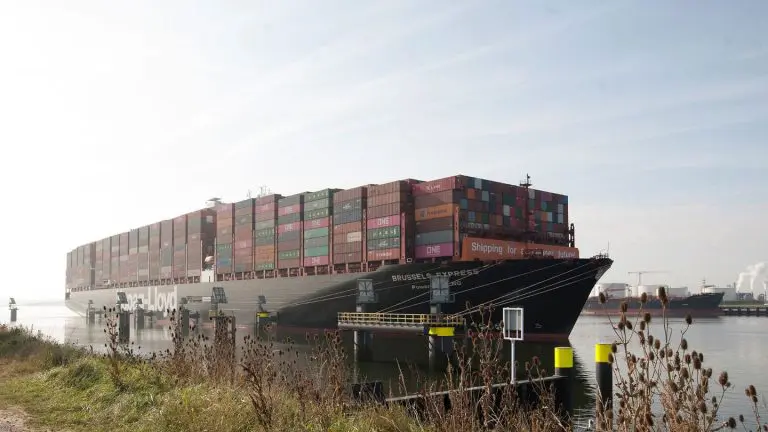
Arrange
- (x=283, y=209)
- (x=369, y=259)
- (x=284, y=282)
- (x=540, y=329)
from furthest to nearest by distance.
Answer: (x=283, y=209) → (x=284, y=282) → (x=369, y=259) → (x=540, y=329)

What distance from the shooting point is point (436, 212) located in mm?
48375

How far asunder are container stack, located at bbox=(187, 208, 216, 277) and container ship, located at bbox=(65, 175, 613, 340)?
5.60 feet

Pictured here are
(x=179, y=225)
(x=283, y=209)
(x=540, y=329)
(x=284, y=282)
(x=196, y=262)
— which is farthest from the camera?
(x=179, y=225)

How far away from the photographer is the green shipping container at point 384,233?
163 ft

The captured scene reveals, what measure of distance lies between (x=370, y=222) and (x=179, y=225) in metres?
43.0

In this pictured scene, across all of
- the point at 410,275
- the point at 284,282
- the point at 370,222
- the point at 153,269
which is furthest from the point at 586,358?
the point at 153,269

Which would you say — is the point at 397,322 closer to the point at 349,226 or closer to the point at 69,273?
the point at 349,226

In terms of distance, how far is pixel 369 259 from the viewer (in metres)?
52.1

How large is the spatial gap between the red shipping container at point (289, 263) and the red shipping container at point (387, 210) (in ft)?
38.8

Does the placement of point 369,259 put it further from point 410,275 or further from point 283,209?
point 283,209

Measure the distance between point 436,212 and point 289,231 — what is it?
69.4 ft

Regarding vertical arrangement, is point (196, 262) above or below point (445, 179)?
below

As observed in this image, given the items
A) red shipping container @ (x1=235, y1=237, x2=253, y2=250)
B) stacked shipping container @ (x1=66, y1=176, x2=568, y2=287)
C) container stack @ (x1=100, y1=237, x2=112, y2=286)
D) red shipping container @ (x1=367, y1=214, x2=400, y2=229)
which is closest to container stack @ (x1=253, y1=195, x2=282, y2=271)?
stacked shipping container @ (x1=66, y1=176, x2=568, y2=287)

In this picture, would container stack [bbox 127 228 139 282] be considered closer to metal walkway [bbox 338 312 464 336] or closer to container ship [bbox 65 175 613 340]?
container ship [bbox 65 175 613 340]
